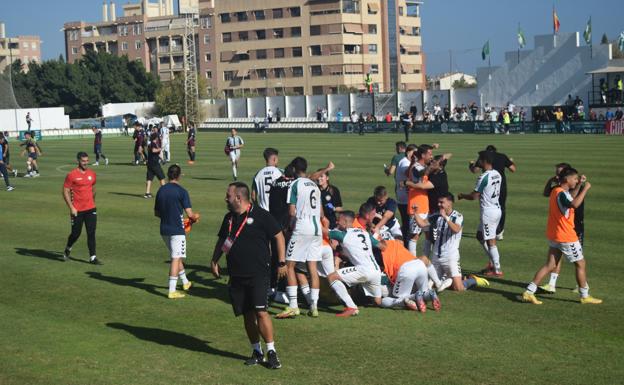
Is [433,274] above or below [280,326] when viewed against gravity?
above

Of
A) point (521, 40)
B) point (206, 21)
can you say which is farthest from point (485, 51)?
point (206, 21)

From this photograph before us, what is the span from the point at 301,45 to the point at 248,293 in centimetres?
11953

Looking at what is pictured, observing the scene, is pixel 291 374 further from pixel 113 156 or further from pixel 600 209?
pixel 113 156

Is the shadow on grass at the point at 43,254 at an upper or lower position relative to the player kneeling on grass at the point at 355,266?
lower

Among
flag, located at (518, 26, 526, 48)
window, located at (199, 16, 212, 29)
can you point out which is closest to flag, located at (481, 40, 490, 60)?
flag, located at (518, 26, 526, 48)

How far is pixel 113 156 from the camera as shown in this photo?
48312mm

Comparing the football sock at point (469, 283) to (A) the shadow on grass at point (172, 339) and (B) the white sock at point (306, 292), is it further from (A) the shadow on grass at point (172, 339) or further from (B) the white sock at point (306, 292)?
(A) the shadow on grass at point (172, 339)

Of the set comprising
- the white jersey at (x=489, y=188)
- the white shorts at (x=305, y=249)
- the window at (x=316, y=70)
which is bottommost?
the white shorts at (x=305, y=249)

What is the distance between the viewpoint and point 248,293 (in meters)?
10.1

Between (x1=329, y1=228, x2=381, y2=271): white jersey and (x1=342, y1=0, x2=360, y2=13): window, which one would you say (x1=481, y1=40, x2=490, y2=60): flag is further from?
(x1=329, y1=228, x2=381, y2=271): white jersey

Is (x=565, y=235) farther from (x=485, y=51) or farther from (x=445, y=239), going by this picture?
(x=485, y=51)

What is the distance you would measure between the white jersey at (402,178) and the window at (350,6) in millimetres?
110178

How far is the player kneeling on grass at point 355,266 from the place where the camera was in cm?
1252

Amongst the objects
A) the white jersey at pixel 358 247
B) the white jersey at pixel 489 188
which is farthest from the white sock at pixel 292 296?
the white jersey at pixel 489 188
